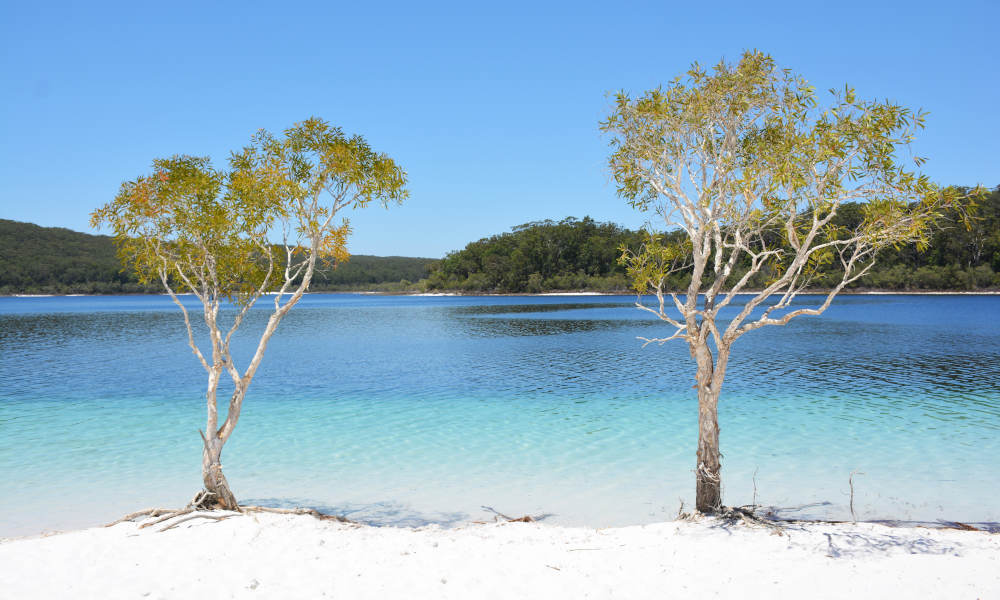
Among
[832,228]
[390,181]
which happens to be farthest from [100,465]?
[832,228]

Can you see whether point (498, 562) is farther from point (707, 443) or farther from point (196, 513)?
point (196, 513)

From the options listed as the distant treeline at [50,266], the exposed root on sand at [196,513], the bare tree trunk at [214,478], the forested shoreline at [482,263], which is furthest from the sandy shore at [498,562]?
the distant treeline at [50,266]

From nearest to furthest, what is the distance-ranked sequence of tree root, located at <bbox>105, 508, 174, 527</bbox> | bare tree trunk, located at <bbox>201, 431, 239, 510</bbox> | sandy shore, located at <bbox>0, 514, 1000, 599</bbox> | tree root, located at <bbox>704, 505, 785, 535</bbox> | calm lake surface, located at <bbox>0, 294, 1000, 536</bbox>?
1. sandy shore, located at <bbox>0, 514, 1000, 599</bbox>
2. tree root, located at <bbox>704, 505, 785, 535</bbox>
3. tree root, located at <bbox>105, 508, 174, 527</bbox>
4. bare tree trunk, located at <bbox>201, 431, 239, 510</bbox>
5. calm lake surface, located at <bbox>0, 294, 1000, 536</bbox>

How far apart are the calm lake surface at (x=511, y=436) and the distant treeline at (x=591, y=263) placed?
341 ft

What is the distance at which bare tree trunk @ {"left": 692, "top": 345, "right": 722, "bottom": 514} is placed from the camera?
8.05 meters

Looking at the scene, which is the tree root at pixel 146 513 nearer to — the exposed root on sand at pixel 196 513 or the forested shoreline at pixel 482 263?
the exposed root on sand at pixel 196 513

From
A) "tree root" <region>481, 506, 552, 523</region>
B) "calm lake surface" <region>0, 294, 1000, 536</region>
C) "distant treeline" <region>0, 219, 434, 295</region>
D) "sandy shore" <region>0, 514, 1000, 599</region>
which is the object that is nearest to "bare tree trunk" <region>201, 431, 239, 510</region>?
"sandy shore" <region>0, 514, 1000, 599</region>

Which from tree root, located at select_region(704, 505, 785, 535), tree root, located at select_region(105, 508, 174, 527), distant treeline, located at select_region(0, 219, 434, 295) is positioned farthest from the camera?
distant treeline, located at select_region(0, 219, 434, 295)

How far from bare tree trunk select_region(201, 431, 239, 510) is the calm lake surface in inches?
73.6

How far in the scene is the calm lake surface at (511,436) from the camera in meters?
10.1

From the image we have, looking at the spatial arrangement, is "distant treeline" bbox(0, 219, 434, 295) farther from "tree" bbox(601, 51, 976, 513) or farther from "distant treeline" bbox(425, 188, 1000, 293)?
"tree" bbox(601, 51, 976, 513)

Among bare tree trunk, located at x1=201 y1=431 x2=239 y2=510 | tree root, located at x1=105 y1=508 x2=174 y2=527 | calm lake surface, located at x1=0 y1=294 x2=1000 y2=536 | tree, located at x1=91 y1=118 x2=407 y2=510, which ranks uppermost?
tree, located at x1=91 y1=118 x2=407 y2=510

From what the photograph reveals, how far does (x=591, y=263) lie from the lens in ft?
546

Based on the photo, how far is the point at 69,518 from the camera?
30.8 feet
